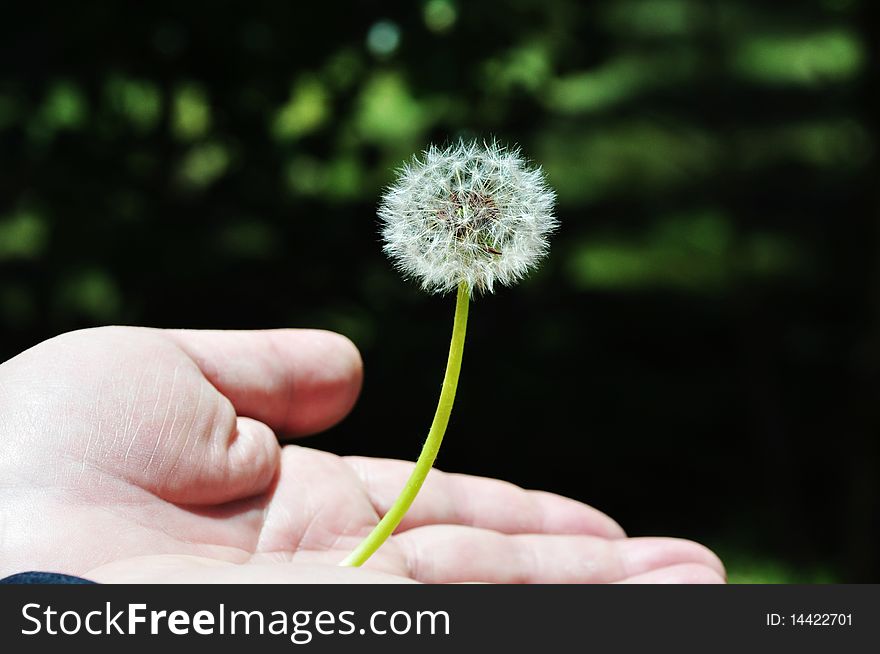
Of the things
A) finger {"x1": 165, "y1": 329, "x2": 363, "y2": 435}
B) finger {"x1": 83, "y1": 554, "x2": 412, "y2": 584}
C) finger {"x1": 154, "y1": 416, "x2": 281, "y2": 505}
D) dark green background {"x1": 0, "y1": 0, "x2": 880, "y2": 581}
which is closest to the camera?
finger {"x1": 83, "y1": 554, "x2": 412, "y2": 584}

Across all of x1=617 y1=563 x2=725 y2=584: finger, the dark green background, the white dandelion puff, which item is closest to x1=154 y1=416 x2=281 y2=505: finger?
the white dandelion puff

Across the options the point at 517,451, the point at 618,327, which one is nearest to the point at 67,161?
the point at 517,451

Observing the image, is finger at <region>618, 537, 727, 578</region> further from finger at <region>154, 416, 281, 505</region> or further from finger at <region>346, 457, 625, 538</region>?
finger at <region>154, 416, 281, 505</region>

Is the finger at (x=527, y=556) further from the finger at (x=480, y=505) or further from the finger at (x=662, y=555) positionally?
the finger at (x=480, y=505)

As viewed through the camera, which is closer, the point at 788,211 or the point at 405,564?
the point at 405,564

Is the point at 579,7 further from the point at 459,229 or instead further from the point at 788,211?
the point at 788,211

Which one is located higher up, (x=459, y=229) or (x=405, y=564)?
(x=459, y=229)
